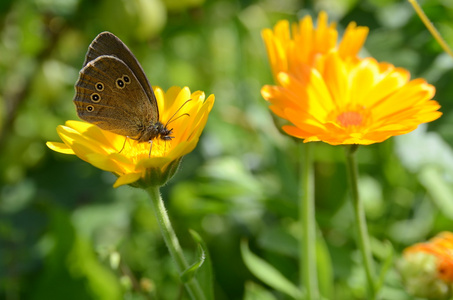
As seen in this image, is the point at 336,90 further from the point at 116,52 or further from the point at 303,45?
the point at 116,52

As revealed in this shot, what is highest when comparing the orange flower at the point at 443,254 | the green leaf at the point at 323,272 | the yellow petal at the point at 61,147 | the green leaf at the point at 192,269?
the yellow petal at the point at 61,147

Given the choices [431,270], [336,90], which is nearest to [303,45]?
[336,90]

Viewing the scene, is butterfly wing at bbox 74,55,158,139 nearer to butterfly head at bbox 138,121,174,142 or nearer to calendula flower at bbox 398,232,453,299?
butterfly head at bbox 138,121,174,142

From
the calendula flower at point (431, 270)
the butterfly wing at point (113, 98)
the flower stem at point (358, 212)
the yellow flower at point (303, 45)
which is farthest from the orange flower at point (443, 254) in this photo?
the butterfly wing at point (113, 98)

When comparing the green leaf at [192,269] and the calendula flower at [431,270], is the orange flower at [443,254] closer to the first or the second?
the calendula flower at [431,270]

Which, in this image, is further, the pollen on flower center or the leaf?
the leaf

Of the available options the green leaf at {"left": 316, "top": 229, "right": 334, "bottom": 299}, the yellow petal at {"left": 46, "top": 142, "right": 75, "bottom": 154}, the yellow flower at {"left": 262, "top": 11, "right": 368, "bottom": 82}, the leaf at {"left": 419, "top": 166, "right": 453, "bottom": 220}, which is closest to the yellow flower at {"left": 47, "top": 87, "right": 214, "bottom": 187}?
the yellow petal at {"left": 46, "top": 142, "right": 75, "bottom": 154}

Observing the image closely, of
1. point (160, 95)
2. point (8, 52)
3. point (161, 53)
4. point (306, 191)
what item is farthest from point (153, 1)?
point (306, 191)
